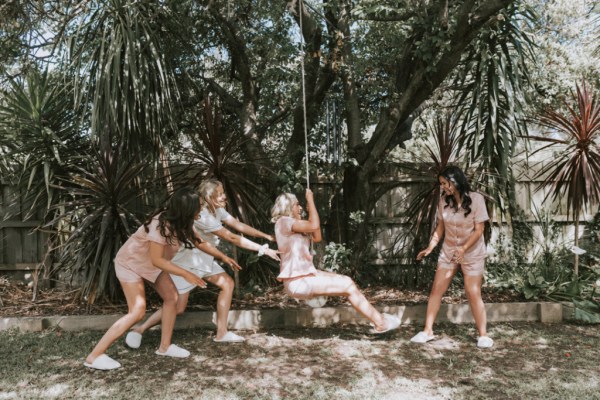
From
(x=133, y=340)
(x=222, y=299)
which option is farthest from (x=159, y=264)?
(x=133, y=340)

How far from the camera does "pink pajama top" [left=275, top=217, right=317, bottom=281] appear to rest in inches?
173

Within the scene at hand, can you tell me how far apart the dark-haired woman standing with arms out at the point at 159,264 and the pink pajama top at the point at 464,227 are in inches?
72.2

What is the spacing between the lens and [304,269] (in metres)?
4.41

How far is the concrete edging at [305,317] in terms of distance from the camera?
16.4 feet

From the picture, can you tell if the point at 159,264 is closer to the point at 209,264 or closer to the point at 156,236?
the point at 156,236

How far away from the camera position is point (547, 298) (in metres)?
5.52

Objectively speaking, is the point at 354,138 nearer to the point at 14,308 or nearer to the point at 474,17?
the point at 474,17

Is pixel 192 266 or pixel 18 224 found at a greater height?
pixel 18 224

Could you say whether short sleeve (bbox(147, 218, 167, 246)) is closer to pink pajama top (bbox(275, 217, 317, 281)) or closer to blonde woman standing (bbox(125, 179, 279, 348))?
blonde woman standing (bbox(125, 179, 279, 348))

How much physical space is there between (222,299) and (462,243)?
206 cm

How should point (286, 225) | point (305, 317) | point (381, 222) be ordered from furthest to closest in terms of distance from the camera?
point (381, 222) < point (305, 317) < point (286, 225)

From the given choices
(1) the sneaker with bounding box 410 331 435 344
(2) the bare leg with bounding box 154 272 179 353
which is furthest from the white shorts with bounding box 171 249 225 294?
(1) the sneaker with bounding box 410 331 435 344

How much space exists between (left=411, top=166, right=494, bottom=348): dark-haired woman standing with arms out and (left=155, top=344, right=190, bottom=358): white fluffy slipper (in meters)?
1.89

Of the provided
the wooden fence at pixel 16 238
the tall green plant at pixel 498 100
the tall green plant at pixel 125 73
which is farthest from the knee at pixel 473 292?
the wooden fence at pixel 16 238
